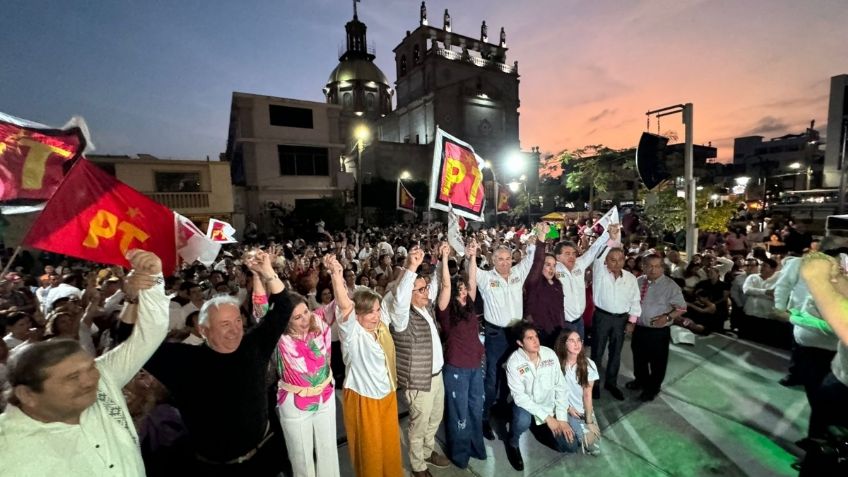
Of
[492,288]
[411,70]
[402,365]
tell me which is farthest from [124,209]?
[411,70]

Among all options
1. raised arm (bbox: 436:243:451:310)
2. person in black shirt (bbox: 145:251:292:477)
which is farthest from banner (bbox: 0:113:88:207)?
raised arm (bbox: 436:243:451:310)

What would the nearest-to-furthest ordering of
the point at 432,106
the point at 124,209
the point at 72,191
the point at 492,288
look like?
the point at 72,191
the point at 124,209
the point at 492,288
the point at 432,106

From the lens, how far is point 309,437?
2.91 m

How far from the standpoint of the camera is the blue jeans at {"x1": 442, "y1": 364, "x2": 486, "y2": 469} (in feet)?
12.1

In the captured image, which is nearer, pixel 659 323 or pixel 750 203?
pixel 659 323

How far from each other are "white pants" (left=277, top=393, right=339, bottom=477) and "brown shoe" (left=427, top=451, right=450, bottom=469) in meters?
1.12

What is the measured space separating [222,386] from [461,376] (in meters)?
2.21

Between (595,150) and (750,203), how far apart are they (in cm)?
2780

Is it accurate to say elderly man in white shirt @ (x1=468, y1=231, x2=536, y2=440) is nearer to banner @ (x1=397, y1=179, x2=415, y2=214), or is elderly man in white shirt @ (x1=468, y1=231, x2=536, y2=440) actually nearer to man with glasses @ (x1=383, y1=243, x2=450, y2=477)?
man with glasses @ (x1=383, y1=243, x2=450, y2=477)

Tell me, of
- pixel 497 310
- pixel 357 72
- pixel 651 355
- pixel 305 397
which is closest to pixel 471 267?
pixel 497 310

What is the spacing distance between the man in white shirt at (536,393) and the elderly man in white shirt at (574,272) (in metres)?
1.28

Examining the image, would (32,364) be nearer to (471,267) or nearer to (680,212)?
(471,267)

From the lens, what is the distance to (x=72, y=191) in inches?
123

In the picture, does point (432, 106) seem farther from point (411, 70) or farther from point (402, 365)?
point (402, 365)
